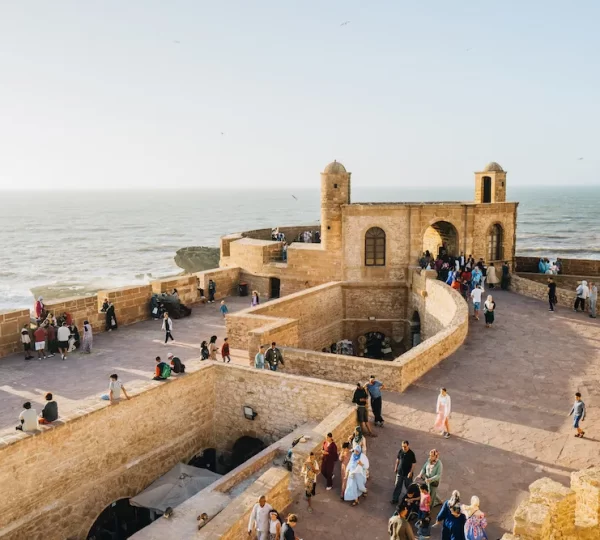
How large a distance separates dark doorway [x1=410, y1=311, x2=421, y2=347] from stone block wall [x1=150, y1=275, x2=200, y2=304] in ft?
28.6

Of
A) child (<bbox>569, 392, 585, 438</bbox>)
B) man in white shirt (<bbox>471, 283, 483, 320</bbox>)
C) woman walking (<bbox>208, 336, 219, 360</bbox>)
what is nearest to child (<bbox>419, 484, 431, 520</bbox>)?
child (<bbox>569, 392, 585, 438</bbox>)

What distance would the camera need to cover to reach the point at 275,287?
24.3 metres

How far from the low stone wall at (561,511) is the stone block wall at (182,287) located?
15.5m

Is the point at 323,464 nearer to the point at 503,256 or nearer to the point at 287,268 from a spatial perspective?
the point at 287,268

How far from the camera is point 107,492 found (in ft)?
38.4

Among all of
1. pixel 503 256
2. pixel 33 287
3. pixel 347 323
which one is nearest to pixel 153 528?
pixel 347 323

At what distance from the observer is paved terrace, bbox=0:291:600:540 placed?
27.6 feet

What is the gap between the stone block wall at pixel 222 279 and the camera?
73.5 ft

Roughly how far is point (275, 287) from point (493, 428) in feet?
48.4

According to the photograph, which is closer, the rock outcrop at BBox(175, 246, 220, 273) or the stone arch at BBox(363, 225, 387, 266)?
the stone arch at BBox(363, 225, 387, 266)

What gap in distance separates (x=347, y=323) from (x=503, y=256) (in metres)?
7.62

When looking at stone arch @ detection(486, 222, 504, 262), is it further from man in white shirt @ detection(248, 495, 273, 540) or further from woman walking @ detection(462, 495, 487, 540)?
man in white shirt @ detection(248, 495, 273, 540)

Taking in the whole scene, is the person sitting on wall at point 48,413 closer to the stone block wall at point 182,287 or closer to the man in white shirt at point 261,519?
the man in white shirt at point 261,519

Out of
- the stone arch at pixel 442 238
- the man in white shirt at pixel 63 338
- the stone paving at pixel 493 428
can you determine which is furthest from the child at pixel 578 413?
the stone arch at pixel 442 238
